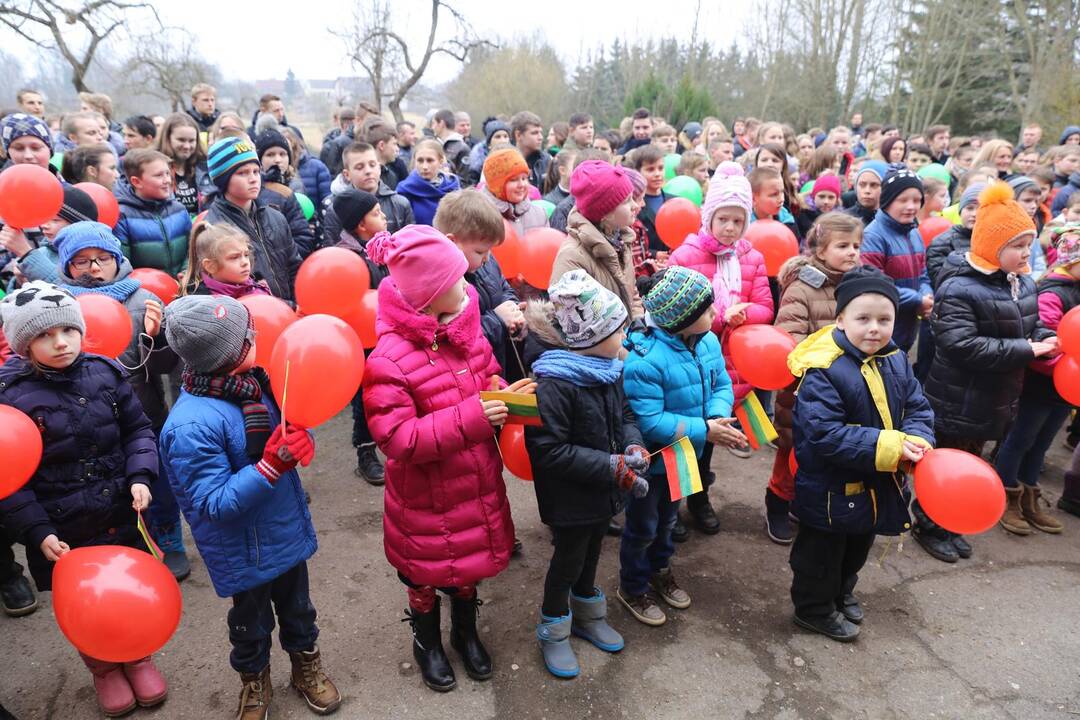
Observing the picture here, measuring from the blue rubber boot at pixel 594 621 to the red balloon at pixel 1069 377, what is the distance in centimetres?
293

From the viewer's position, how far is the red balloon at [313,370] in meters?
2.30

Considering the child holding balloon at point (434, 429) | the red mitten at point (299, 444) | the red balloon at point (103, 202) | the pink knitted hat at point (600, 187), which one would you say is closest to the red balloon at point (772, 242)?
the pink knitted hat at point (600, 187)

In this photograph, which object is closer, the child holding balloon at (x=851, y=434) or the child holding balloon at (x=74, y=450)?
the child holding balloon at (x=74, y=450)

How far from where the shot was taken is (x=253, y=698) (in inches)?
106

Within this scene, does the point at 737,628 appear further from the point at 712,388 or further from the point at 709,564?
the point at 712,388

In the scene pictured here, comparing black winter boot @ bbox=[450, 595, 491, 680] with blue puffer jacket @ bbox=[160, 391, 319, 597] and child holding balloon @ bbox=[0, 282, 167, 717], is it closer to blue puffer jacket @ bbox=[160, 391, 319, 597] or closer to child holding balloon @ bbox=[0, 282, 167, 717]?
blue puffer jacket @ bbox=[160, 391, 319, 597]

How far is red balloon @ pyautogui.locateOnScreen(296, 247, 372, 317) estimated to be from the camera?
11.3ft

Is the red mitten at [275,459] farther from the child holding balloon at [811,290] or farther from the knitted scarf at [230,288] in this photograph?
the child holding balloon at [811,290]

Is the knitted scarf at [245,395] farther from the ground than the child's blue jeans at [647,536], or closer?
farther from the ground

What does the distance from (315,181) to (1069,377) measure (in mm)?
6841

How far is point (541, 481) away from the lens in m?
2.79

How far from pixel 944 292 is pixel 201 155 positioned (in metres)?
5.74

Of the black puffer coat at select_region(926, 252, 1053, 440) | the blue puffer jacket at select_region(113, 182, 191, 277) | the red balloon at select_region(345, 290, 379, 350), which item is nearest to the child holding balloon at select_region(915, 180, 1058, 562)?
the black puffer coat at select_region(926, 252, 1053, 440)

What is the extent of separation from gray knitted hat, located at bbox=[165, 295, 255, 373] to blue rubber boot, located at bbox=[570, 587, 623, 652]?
76.8 inches
